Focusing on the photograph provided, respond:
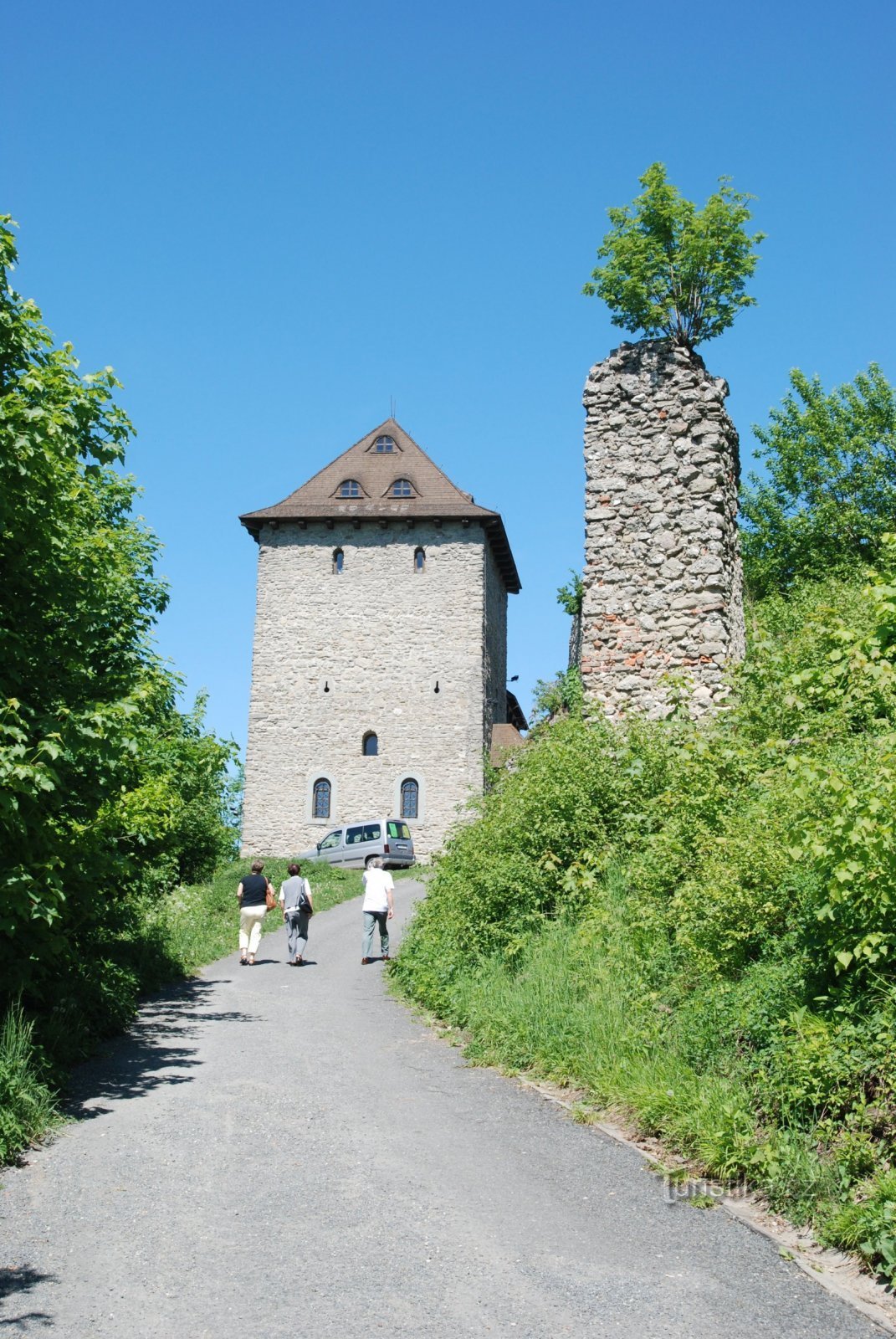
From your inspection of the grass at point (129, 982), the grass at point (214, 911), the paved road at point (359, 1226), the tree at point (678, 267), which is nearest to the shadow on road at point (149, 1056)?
the paved road at point (359, 1226)

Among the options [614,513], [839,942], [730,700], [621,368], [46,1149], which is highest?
[621,368]

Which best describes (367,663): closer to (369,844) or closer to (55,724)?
(369,844)

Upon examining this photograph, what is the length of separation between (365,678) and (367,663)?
1.73 ft

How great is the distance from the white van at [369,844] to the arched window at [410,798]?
9.04 ft

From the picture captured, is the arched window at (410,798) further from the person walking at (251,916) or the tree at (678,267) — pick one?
the tree at (678,267)

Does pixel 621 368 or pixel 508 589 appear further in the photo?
pixel 508 589

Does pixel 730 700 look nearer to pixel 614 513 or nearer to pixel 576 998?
pixel 614 513

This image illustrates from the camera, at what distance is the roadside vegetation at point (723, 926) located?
500cm

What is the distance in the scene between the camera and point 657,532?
458 inches

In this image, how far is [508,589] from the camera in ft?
148

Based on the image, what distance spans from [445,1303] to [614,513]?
897 cm

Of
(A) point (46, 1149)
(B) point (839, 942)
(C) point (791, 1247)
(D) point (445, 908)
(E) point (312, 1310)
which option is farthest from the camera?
(D) point (445, 908)

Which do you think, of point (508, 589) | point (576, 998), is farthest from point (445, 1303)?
point (508, 589)

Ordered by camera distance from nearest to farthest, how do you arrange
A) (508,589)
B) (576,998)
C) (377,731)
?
(576,998) < (377,731) < (508,589)
